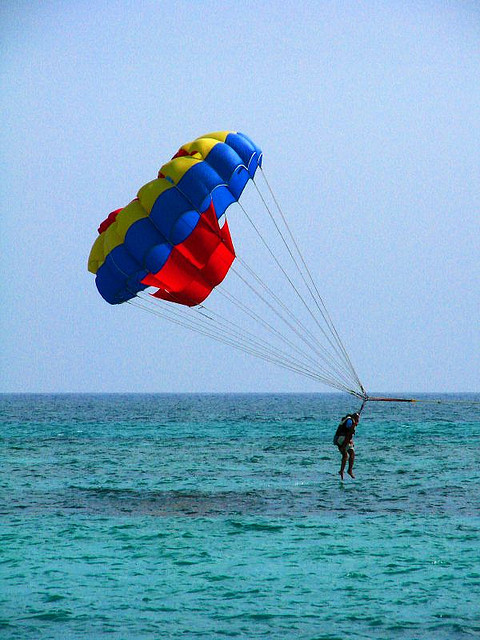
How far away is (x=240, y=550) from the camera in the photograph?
59.3 ft

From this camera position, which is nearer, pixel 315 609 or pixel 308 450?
pixel 315 609

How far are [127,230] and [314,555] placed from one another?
796 cm

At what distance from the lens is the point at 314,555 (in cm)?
1752

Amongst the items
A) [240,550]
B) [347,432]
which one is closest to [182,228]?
[347,432]

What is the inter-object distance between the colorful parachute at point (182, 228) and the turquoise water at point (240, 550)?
574 cm

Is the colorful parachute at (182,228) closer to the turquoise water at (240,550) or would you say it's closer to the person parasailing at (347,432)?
the person parasailing at (347,432)

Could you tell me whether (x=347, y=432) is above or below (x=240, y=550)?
above

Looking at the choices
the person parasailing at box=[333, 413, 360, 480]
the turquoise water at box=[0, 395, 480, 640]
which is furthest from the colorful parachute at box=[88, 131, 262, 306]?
the turquoise water at box=[0, 395, 480, 640]

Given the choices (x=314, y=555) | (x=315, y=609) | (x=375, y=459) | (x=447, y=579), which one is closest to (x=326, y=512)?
(x=314, y=555)

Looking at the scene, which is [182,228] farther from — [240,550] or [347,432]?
[240,550]

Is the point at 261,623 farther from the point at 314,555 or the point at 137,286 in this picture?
the point at 137,286

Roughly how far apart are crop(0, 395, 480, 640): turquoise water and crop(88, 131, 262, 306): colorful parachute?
5.74 metres

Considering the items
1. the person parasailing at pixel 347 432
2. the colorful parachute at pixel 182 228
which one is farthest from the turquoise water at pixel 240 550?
the colorful parachute at pixel 182 228

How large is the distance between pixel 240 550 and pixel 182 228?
23.0ft
